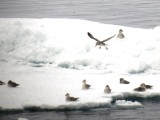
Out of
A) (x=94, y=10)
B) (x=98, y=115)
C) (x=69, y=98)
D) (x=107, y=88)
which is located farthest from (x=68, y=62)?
(x=94, y=10)

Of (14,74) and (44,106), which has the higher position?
(14,74)

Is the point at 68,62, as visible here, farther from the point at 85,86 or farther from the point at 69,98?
the point at 69,98

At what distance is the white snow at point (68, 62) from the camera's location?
11.6m

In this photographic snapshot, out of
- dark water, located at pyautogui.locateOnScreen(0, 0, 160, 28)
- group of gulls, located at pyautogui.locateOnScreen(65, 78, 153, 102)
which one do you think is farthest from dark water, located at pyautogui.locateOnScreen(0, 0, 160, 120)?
group of gulls, located at pyautogui.locateOnScreen(65, 78, 153, 102)

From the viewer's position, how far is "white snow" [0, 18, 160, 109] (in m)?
11.6

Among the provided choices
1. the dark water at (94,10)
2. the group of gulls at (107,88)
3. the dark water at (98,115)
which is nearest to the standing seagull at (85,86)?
the group of gulls at (107,88)

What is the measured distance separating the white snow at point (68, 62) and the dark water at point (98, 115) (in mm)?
211

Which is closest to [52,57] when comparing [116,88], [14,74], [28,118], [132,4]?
[14,74]

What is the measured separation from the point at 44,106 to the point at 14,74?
8.07 ft

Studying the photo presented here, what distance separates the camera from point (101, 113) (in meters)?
10.9

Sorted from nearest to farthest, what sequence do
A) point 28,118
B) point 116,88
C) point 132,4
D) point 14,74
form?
point 28,118 < point 116,88 < point 14,74 < point 132,4

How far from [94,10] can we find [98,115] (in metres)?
Answer: 12.6

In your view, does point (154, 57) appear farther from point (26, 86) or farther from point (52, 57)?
point (26, 86)

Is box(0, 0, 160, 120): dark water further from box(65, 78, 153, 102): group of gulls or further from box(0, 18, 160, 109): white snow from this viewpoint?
box(65, 78, 153, 102): group of gulls
